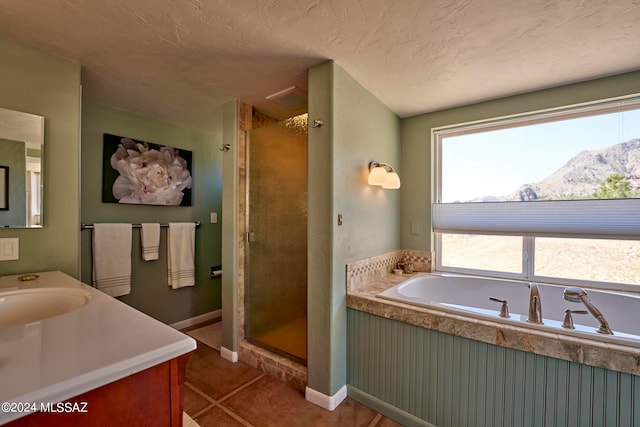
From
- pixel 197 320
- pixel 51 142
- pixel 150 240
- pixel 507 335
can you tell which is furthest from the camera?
pixel 197 320

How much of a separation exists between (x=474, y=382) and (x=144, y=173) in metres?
3.03

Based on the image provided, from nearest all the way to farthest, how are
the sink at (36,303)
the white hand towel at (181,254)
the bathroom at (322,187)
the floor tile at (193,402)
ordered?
the sink at (36,303)
the bathroom at (322,187)
the floor tile at (193,402)
the white hand towel at (181,254)

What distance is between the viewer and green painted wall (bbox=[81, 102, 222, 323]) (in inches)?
93.0

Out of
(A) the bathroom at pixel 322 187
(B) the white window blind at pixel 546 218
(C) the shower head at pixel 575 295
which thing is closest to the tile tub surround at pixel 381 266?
(A) the bathroom at pixel 322 187

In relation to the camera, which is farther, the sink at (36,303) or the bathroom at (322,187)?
the bathroom at (322,187)

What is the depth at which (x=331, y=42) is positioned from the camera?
156 cm

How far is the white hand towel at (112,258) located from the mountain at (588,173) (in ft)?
11.3

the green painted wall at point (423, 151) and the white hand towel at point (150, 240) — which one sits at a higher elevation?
the green painted wall at point (423, 151)

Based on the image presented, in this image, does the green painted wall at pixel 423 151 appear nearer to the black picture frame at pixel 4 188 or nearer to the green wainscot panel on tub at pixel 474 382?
the green wainscot panel on tub at pixel 474 382

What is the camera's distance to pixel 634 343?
1.17 meters

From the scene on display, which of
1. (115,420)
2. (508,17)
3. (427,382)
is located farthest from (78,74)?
(427,382)

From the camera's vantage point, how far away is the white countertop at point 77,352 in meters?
0.57

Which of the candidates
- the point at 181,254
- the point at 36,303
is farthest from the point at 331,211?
the point at 181,254

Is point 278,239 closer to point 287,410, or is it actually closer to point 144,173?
point 287,410
